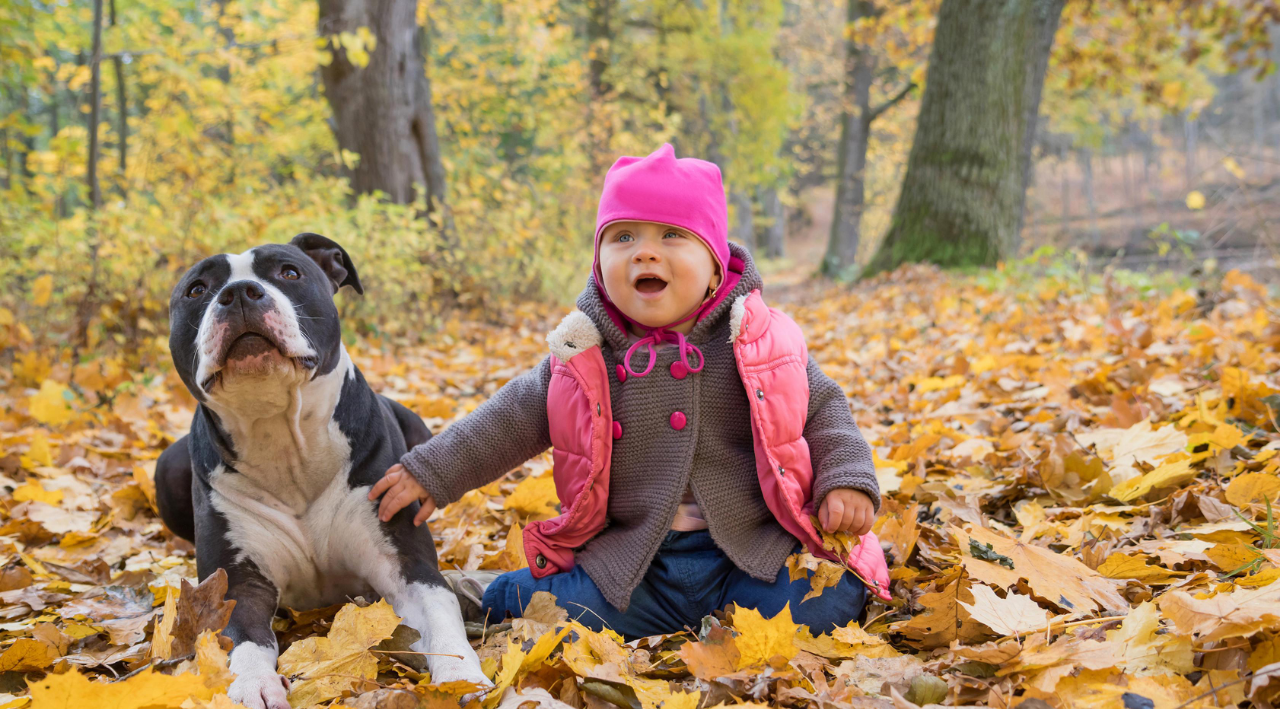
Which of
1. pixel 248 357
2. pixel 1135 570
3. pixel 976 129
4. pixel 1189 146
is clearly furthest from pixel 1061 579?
pixel 1189 146

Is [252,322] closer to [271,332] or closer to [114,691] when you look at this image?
[271,332]

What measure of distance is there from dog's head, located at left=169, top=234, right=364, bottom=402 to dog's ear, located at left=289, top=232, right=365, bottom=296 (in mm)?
158

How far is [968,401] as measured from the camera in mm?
4020

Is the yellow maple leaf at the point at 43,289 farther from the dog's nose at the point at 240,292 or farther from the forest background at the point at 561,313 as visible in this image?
the dog's nose at the point at 240,292

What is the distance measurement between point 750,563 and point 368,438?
1.12 m

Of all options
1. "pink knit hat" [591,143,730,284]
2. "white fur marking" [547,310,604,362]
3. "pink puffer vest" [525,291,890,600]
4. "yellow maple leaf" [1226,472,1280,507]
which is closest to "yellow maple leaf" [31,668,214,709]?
"pink puffer vest" [525,291,890,600]

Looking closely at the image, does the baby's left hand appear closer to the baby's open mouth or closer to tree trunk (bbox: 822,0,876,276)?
the baby's open mouth

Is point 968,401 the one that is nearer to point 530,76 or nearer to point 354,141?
point 354,141

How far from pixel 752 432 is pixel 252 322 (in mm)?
1284

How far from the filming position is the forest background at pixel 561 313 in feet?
5.55

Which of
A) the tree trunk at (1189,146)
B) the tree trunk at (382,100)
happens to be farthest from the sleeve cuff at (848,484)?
the tree trunk at (1189,146)

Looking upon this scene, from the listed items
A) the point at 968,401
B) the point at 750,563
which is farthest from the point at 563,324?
the point at 968,401

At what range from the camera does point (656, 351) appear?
2295mm

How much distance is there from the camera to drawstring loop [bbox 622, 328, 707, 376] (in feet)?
7.42
